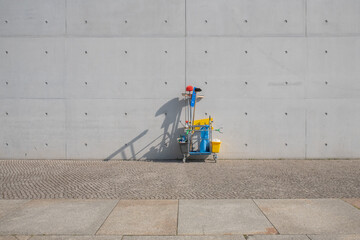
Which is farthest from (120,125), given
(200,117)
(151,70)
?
(200,117)

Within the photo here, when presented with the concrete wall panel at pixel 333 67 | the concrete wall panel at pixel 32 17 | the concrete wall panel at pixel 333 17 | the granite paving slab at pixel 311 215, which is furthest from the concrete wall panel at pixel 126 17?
the granite paving slab at pixel 311 215

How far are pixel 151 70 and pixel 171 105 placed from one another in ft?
4.57

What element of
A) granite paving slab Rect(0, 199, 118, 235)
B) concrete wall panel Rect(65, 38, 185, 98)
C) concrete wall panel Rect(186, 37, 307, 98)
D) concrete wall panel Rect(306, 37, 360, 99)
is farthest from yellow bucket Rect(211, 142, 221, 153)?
granite paving slab Rect(0, 199, 118, 235)

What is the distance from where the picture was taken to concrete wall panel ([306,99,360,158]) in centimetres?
945

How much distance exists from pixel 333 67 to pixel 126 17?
7.33 meters

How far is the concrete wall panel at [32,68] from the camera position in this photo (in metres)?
9.59

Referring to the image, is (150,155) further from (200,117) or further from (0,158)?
(0,158)

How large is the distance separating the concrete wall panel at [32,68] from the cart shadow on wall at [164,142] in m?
3.02

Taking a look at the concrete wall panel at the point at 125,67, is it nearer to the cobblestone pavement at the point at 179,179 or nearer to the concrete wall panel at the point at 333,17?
the cobblestone pavement at the point at 179,179

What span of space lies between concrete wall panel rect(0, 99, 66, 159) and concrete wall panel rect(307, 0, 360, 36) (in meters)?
9.10

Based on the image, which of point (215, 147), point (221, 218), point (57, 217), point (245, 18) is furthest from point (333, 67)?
point (57, 217)

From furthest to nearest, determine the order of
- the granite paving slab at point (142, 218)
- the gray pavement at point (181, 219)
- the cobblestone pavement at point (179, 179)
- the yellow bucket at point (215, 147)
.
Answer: the yellow bucket at point (215, 147)
the cobblestone pavement at point (179, 179)
the granite paving slab at point (142, 218)
the gray pavement at point (181, 219)

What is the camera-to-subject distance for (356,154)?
9.46m

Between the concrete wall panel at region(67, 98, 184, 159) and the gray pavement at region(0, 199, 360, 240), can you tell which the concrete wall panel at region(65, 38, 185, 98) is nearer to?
the concrete wall panel at region(67, 98, 184, 159)
